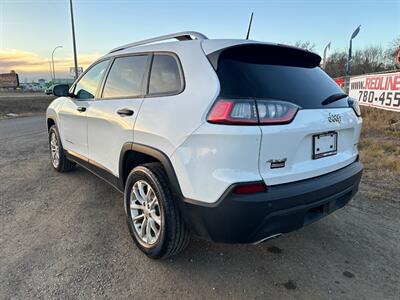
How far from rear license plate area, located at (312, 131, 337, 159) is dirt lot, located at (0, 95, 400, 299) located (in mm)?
969

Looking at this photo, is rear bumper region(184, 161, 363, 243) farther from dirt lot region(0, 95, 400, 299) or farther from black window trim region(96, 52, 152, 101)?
black window trim region(96, 52, 152, 101)

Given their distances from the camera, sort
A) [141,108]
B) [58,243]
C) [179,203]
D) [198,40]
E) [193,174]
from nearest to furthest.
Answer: [193,174], [179,203], [198,40], [141,108], [58,243]

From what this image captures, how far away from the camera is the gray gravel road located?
2.40 m

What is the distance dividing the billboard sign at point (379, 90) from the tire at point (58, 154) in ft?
29.1

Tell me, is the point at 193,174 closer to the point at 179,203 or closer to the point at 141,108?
the point at 179,203

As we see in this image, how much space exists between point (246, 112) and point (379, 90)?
1020cm

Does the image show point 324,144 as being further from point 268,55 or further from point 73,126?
point 73,126

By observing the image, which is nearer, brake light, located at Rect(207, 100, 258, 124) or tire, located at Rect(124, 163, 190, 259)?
brake light, located at Rect(207, 100, 258, 124)

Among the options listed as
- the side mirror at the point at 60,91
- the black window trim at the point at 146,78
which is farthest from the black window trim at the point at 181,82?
the side mirror at the point at 60,91

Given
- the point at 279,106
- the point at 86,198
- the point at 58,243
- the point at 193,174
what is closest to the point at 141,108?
the point at 193,174

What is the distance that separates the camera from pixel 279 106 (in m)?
2.18

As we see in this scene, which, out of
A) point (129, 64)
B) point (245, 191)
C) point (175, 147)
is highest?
point (129, 64)

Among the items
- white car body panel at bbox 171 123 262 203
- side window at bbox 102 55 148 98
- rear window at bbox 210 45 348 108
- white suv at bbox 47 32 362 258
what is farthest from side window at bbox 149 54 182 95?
white car body panel at bbox 171 123 262 203

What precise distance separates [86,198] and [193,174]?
2412 mm
